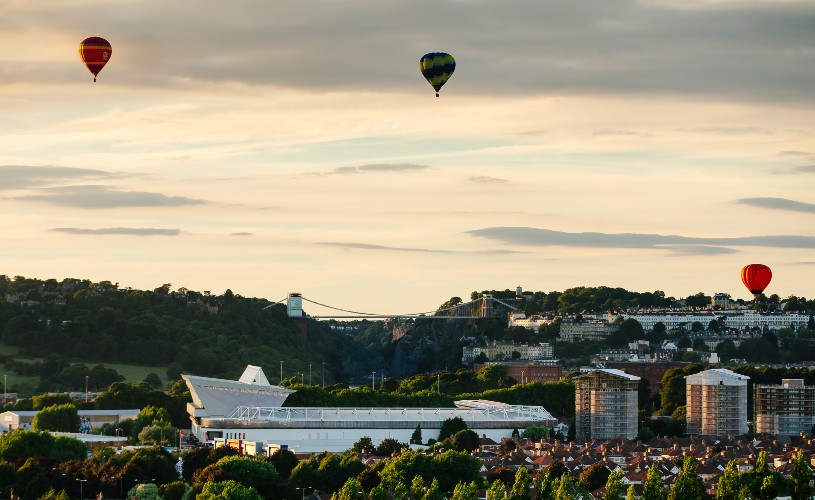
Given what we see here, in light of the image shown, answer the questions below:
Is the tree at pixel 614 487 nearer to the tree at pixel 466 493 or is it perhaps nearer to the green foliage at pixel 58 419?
the tree at pixel 466 493

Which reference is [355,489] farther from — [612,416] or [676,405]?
[676,405]

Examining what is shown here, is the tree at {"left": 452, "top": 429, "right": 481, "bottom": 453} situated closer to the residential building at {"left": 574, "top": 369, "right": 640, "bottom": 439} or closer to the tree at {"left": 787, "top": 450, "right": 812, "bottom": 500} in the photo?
the residential building at {"left": 574, "top": 369, "right": 640, "bottom": 439}

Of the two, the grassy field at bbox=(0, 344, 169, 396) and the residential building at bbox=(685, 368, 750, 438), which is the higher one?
the grassy field at bbox=(0, 344, 169, 396)

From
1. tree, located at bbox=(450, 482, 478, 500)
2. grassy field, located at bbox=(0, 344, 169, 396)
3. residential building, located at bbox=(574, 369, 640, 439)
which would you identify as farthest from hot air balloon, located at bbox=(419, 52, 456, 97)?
grassy field, located at bbox=(0, 344, 169, 396)

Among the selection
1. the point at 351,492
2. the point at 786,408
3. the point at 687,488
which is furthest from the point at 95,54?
the point at 786,408

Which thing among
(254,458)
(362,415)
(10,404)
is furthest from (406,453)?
(10,404)

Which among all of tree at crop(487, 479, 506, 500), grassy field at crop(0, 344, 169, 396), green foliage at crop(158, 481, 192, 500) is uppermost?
grassy field at crop(0, 344, 169, 396)
